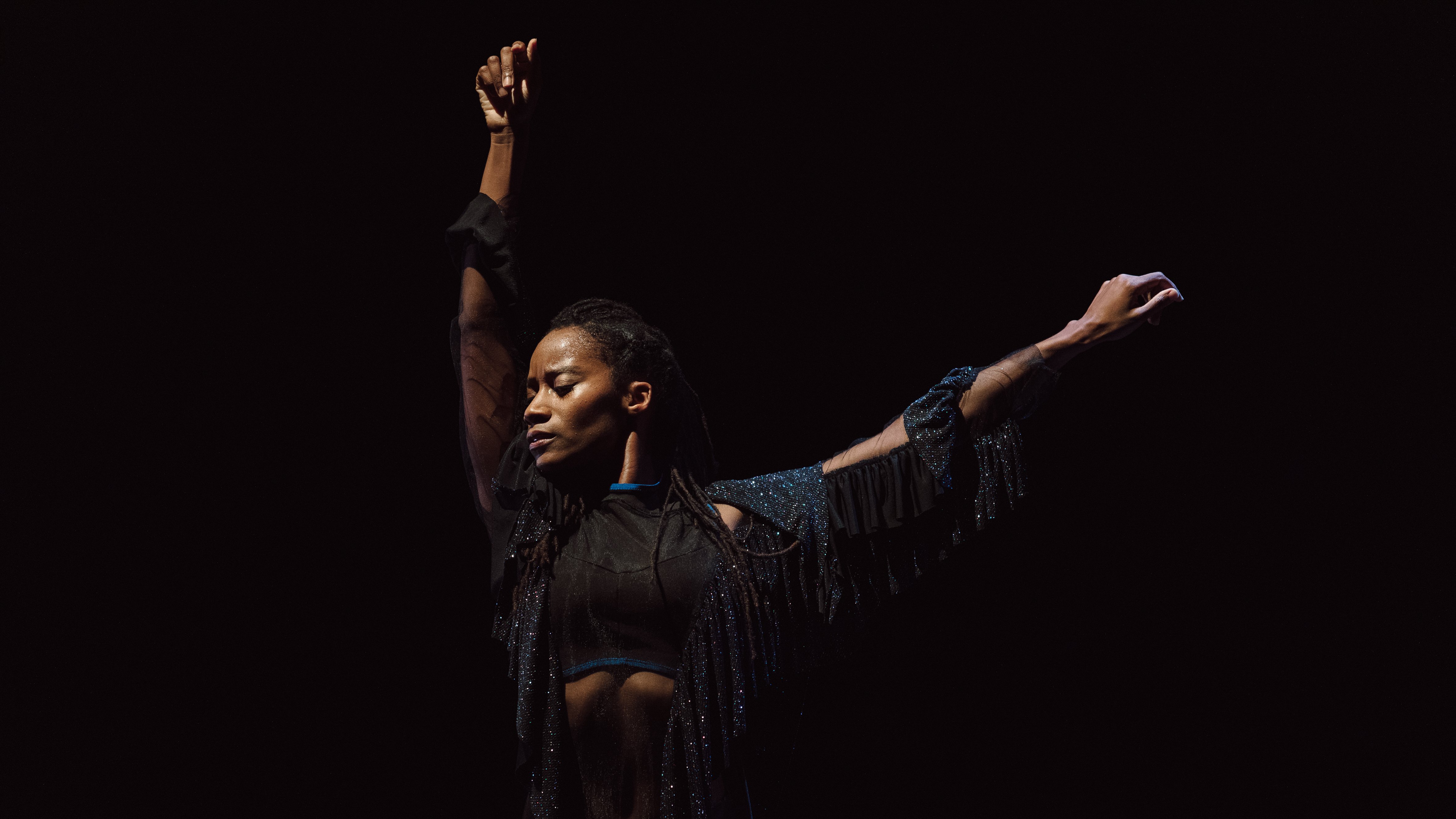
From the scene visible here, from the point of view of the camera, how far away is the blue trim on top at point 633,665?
4.62 ft

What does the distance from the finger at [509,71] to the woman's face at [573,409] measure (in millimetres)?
359

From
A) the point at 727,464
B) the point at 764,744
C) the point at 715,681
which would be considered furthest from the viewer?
the point at 727,464

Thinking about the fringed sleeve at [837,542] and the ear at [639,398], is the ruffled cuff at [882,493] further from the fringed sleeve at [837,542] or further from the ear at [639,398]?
the ear at [639,398]

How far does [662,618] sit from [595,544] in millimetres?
139

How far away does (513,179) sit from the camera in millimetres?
1560

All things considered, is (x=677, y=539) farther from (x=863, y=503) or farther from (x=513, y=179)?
(x=513, y=179)

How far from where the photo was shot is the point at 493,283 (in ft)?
5.01

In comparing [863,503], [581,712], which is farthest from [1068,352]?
[581,712]

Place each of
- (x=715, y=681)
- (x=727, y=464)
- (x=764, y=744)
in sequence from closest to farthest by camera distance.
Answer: (x=715, y=681) → (x=764, y=744) → (x=727, y=464)

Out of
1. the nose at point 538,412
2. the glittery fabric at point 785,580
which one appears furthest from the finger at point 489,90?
the glittery fabric at point 785,580

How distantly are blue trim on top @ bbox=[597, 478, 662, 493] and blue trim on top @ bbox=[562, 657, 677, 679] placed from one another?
0.75 ft

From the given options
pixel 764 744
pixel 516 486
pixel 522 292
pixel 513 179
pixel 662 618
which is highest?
pixel 513 179

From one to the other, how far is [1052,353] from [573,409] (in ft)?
2.13

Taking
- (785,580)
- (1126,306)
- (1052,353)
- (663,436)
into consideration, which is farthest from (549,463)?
(1126,306)
